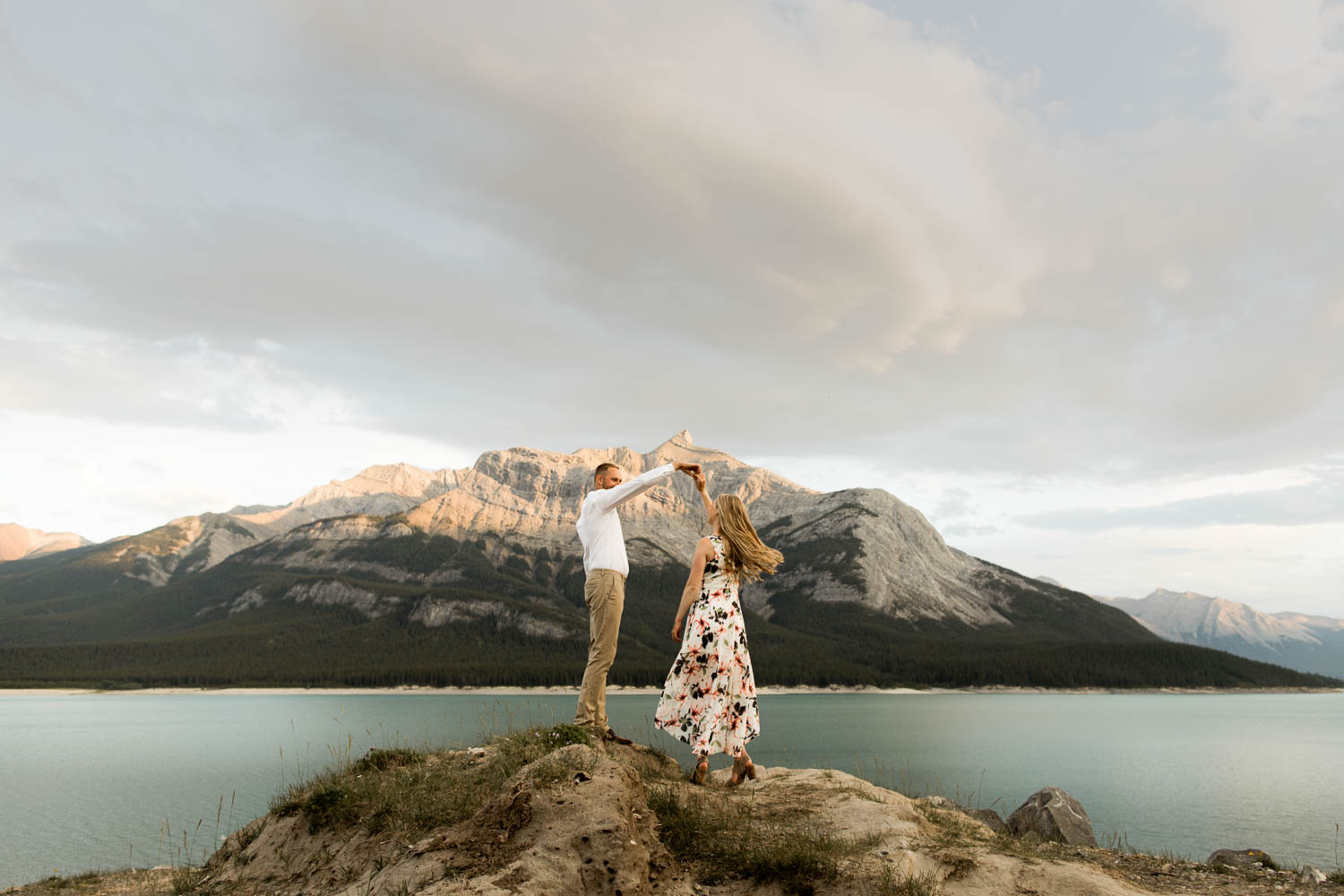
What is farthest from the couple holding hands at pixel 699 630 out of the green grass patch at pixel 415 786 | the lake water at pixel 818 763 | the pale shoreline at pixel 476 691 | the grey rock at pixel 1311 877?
the pale shoreline at pixel 476 691

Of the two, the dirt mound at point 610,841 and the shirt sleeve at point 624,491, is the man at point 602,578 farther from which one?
the dirt mound at point 610,841

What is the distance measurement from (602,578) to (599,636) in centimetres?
75

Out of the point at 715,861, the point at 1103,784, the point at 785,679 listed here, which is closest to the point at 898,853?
the point at 715,861

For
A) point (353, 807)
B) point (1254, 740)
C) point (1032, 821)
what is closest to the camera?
Result: point (353, 807)

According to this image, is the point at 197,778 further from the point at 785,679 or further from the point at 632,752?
the point at 785,679

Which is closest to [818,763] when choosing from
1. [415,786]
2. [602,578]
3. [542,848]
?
[602,578]

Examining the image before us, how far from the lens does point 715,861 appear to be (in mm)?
7281

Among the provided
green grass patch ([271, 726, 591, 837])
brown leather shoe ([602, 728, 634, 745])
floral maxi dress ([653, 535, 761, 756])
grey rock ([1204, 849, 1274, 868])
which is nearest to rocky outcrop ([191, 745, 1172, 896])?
green grass patch ([271, 726, 591, 837])

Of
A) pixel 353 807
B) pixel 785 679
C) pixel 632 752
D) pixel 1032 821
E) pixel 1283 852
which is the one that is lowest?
pixel 785 679

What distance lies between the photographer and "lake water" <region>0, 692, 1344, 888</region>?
25.8 meters

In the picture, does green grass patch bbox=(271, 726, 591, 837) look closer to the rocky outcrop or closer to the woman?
the rocky outcrop

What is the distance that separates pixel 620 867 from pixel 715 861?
3.83 feet

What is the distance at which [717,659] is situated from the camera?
997 cm

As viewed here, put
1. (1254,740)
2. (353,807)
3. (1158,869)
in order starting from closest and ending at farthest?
(353,807) < (1158,869) < (1254,740)
